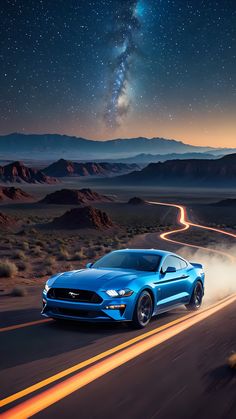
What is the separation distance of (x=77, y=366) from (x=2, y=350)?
4.11 feet

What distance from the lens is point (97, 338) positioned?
8.14 metres

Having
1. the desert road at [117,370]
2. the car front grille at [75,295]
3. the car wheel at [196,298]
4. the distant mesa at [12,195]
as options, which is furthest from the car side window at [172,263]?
the distant mesa at [12,195]

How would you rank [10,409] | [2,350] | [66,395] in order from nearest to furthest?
[10,409], [66,395], [2,350]

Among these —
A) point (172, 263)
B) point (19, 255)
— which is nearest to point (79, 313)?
point (172, 263)

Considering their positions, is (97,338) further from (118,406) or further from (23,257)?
(23,257)

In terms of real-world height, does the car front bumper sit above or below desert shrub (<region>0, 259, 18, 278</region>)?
above

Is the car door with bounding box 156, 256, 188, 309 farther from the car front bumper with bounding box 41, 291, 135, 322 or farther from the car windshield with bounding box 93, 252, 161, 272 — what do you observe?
the car front bumper with bounding box 41, 291, 135, 322

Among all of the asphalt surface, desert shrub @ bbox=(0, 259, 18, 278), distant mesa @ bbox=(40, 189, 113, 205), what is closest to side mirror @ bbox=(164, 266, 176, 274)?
the asphalt surface

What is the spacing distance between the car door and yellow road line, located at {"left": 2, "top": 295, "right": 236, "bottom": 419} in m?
0.70

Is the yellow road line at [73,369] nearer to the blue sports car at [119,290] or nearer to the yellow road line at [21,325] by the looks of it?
the blue sports car at [119,290]

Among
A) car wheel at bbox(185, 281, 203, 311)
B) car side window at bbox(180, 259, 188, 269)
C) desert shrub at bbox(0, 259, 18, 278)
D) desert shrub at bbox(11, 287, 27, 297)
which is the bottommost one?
desert shrub at bbox(0, 259, 18, 278)

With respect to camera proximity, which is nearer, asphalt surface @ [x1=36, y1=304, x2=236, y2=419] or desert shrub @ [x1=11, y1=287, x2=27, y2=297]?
asphalt surface @ [x1=36, y1=304, x2=236, y2=419]

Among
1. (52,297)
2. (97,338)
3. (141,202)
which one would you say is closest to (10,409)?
(97,338)

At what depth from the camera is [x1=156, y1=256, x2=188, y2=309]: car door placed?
982cm
